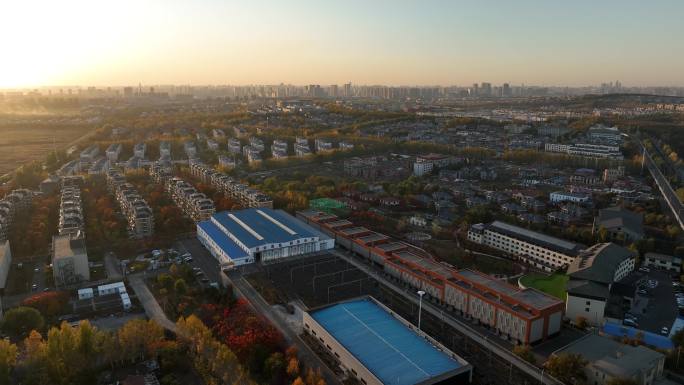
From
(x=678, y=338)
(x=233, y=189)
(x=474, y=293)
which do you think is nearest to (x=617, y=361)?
(x=678, y=338)

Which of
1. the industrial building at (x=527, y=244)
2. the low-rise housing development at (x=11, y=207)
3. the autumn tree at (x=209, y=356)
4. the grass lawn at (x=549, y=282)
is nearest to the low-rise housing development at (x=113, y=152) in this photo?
the low-rise housing development at (x=11, y=207)

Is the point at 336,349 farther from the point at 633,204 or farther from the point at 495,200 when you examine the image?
the point at 633,204

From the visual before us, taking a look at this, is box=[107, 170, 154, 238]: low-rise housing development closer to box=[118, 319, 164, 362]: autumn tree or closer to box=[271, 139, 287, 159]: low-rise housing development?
box=[118, 319, 164, 362]: autumn tree

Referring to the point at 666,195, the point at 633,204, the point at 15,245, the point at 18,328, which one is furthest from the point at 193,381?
the point at 666,195

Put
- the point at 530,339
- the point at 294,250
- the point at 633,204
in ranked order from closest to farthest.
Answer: the point at 530,339 < the point at 294,250 < the point at 633,204

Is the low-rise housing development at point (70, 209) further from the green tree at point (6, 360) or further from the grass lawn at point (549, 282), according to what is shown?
the grass lawn at point (549, 282)
